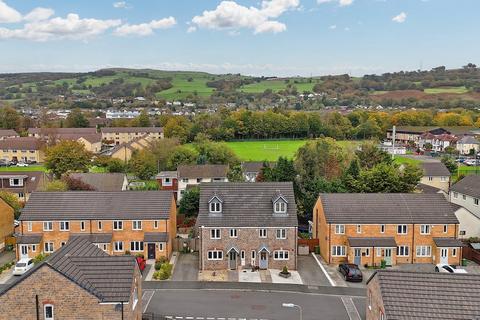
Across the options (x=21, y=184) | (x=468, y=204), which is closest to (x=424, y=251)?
(x=468, y=204)

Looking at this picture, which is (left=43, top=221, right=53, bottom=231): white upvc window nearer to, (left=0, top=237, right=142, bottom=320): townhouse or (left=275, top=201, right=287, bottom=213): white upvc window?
(left=0, top=237, right=142, bottom=320): townhouse

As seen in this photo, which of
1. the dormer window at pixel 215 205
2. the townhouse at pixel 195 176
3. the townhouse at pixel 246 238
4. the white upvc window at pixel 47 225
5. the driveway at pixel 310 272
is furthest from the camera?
the townhouse at pixel 195 176

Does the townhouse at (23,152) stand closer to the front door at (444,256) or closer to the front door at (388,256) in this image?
the front door at (388,256)

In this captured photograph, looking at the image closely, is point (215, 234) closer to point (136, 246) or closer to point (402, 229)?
point (136, 246)

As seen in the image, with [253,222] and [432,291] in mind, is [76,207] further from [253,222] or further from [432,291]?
[432,291]

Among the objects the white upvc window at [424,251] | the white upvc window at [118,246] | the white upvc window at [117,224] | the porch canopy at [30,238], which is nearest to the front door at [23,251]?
the porch canopy at [30,238]
